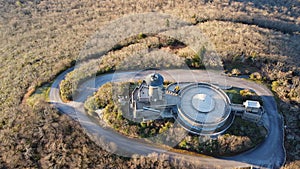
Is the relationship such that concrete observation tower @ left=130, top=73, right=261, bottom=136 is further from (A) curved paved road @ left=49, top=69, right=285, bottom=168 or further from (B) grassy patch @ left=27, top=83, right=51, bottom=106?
(B) grassy patch @ left=27, top=83, right=51, bottom=106

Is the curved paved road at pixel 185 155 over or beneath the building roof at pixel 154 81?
beneath

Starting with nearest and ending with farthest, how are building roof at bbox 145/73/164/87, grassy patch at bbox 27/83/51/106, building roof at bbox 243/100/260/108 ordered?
1. building roof at bbox 145/73/164/87
2. building roof at bbox 243/100/260/108
3. grassy patch at bbox 27/83/51/106

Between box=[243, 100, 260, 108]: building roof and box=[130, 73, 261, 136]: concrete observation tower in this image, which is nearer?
box=[130, 73, 261, 136]: concrete observation tower

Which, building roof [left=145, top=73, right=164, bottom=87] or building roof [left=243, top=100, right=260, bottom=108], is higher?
building roof [left=145, top=73, right=164, bottom=87]

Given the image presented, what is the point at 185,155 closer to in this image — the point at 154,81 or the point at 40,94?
the point at 154,81

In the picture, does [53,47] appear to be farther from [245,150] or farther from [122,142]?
[245,150]

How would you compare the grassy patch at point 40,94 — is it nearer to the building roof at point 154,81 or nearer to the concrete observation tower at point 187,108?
the concrete observation tower at point 187,108

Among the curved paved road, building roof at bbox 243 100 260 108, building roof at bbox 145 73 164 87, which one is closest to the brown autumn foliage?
the curved paved road

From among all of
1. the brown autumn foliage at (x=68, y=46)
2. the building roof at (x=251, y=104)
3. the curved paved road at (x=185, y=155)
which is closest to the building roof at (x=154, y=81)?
the curved paved road at (x=185, y=155)
